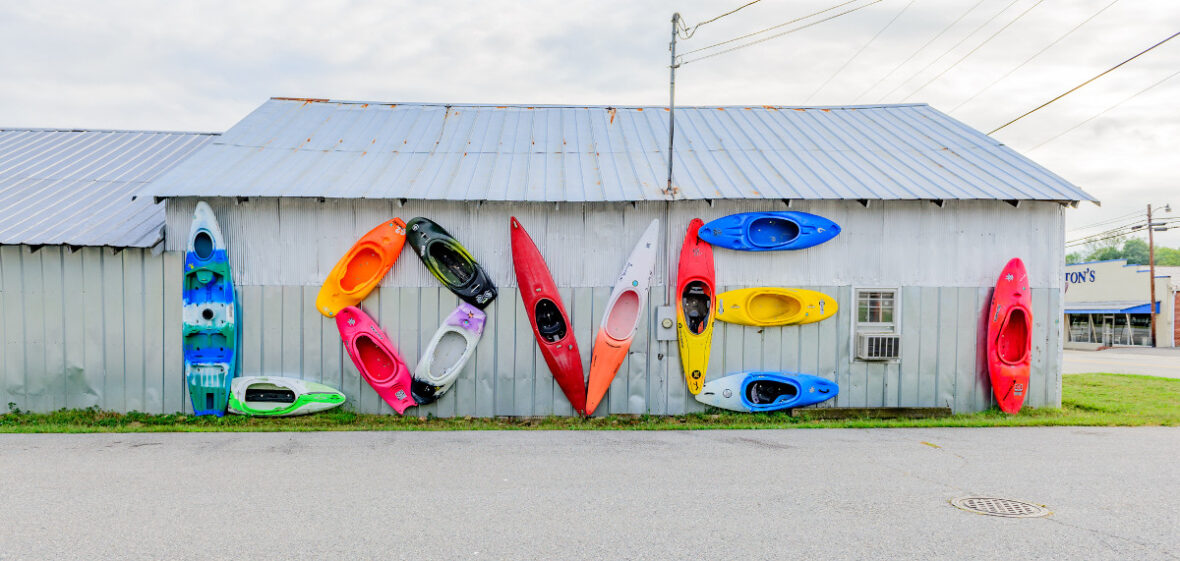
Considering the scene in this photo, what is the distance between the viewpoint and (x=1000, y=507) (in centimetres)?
591

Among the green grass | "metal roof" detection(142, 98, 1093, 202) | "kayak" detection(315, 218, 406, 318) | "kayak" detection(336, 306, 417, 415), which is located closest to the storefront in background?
"metal roof" detection(142, 98, 1093, 202)

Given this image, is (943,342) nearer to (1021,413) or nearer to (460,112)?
(1021,413)

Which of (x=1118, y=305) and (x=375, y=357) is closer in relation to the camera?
(x=375, y=357)

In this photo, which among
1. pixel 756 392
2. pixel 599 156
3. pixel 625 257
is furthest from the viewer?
pixel 599 156

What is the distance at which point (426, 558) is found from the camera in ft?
15.6

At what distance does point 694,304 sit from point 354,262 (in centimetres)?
485

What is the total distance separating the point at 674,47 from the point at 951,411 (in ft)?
21.9

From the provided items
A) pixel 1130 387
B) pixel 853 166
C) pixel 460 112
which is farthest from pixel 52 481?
pixel 1130 387

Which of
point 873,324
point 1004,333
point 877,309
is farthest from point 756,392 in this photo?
point 1004,333

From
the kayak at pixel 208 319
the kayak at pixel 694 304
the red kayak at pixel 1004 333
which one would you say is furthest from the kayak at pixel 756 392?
the kayak at pixel 208 319

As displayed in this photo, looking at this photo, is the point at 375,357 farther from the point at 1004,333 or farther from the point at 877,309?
the point at 1004,333

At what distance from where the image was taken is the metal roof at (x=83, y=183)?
10.4 metres

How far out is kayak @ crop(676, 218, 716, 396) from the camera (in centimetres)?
1039

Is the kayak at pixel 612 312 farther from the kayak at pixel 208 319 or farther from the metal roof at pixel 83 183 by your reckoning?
the metal roof at pixel 83 183
